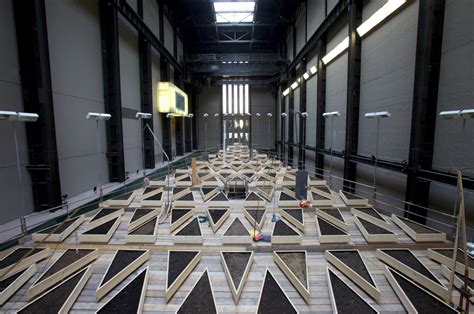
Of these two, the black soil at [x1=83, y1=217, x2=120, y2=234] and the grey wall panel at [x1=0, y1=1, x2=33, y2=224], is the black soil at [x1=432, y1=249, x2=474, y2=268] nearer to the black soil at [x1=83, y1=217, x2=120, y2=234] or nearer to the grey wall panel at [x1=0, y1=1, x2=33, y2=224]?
the black soil at [x1=83, y1=217, x2=120, y2=234]

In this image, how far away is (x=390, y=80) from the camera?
261 inches

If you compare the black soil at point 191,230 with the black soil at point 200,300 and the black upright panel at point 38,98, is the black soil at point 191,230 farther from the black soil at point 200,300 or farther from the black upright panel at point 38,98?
the black upright panel at point 38,98

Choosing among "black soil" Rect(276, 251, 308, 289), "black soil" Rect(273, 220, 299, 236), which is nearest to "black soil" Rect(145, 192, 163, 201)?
"black soil" Rect(273, 220, 299, 236)

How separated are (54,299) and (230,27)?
20.1 metres

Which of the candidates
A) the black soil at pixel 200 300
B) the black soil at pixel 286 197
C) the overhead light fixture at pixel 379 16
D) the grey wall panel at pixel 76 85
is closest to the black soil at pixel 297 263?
the black soil at pixel 200 300

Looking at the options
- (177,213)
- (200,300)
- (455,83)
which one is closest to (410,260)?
(200,300)

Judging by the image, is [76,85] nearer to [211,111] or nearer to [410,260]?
[410,260]

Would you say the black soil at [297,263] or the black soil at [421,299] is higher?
the black soil at [297,263]

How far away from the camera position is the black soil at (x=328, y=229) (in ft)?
15.5

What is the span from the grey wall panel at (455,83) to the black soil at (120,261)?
6.48m

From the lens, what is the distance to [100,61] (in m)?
8.43

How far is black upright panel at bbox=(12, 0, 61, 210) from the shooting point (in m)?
5.29

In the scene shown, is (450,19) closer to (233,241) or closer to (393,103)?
(393,103)

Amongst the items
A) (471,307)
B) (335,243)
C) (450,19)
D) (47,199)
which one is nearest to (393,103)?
(450,19)
